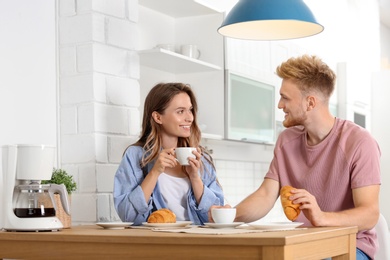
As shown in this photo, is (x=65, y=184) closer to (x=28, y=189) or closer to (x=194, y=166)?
(x=28, y=189)

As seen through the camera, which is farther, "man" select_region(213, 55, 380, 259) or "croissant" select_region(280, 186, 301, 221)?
"man" select_region(213, 55, 380, 259)

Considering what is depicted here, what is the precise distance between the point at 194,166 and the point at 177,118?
36cm

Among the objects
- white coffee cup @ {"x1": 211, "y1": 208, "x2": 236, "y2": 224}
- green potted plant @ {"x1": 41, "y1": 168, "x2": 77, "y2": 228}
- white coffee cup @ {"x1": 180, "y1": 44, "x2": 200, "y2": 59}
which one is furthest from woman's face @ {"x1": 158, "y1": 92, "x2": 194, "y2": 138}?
white coffee cup @ {"x1": 180, "y1": 44, "x2": 200, "y2": 59}

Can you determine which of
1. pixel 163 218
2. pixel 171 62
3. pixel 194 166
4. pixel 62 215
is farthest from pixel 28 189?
pixel 171 62

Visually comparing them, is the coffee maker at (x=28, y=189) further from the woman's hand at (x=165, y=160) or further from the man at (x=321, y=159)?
the man at (x=321, y=159)

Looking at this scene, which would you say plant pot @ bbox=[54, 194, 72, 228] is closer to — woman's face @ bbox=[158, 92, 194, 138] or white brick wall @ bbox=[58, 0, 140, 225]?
white brick wall @ bbox=[58, 0, 140, 225]

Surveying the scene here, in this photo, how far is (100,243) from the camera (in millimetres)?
2342

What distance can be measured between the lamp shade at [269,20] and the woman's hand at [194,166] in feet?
1.83

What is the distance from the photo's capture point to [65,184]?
290 cm

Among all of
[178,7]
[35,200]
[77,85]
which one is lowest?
[35,200]

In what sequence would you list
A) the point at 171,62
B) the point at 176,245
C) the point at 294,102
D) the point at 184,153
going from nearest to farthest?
the point at 176,245 < the point at 184,153 < the point at 294,102 < the point at 171,62

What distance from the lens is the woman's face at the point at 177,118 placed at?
123 inches

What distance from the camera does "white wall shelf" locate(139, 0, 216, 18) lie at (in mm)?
3928

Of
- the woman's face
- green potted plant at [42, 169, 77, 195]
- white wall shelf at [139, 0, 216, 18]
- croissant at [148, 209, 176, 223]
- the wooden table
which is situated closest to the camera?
the wooden table
